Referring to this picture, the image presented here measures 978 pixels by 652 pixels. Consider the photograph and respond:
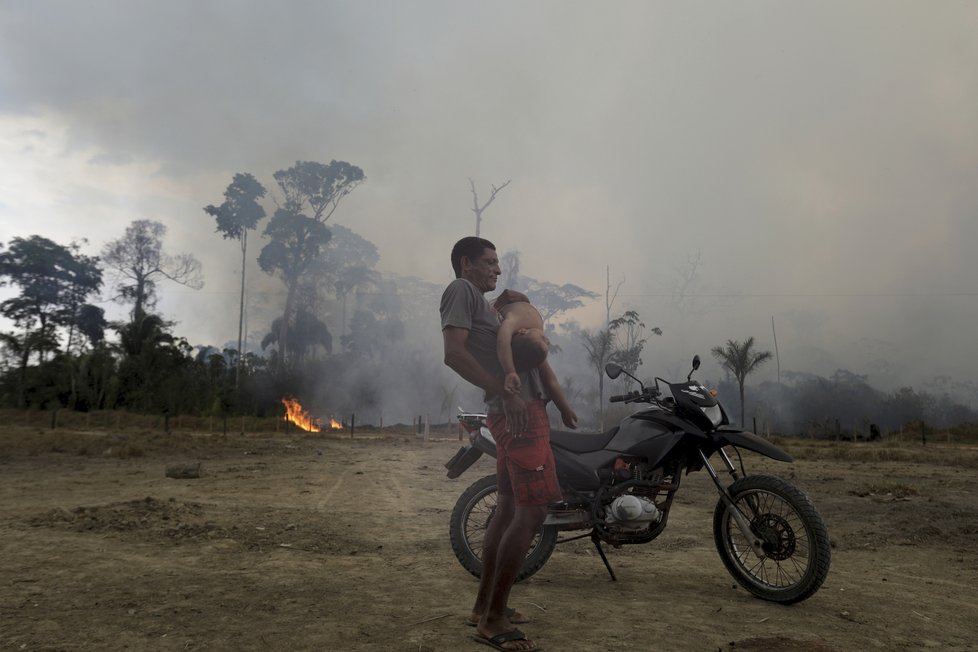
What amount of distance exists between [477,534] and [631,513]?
1.21m

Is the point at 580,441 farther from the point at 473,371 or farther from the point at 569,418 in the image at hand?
the point at 473,371

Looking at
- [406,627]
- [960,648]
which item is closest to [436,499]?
[406,627]

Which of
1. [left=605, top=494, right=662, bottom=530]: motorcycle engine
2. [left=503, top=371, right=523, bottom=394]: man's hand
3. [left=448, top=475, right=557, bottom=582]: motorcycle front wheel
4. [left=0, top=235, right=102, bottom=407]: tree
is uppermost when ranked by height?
[left=0, top=235, right=102, bottom=407]: tree

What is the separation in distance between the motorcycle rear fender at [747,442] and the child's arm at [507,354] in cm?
172

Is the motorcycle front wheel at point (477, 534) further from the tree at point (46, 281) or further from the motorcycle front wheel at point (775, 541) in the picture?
the tree at point (46, 281)

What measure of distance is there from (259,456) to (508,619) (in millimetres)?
13780

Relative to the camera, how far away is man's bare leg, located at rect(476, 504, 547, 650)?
2832 mm

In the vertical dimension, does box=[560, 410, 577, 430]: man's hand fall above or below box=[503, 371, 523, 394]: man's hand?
below

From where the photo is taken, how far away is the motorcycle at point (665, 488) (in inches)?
147

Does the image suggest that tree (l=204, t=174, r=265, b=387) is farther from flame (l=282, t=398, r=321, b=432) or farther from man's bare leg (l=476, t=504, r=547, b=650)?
man's bare leg (l=476, t=504, r=547, b=650)

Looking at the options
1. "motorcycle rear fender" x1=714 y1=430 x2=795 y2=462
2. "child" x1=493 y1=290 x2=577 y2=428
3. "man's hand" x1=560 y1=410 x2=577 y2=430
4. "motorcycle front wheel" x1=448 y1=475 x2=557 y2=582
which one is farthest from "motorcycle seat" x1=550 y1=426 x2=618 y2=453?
"child" x1=493 y1=290 x2=577 y2=428

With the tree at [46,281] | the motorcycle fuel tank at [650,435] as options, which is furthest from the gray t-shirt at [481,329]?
the tree at [46,281]

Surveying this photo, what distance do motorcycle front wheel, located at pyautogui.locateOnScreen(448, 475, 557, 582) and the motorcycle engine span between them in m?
0.46

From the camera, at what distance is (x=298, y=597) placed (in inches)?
140
